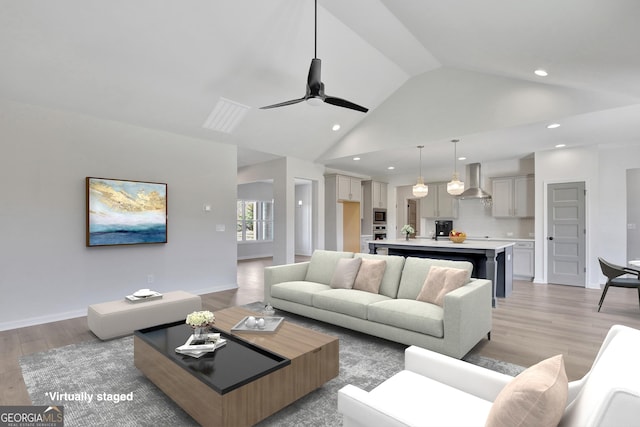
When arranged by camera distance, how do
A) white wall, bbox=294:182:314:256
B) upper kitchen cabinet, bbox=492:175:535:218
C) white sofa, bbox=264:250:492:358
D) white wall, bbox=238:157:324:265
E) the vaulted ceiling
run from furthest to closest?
white wall, bbox=294:182:314:256, upper kitchen cabinet, bbox=492:175:535:218, white wall, bbox=238:157:324:265, the vaulted ceiling, white sofa, bbox=264:250:492:358

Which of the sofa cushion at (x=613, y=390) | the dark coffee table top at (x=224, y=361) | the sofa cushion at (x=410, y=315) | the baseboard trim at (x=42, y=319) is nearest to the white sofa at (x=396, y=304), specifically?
the sofa cushion at (x=410, y=315)

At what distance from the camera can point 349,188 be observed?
8625mm

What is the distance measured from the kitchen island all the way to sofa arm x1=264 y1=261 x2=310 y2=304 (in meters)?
1.67

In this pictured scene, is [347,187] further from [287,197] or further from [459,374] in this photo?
[459,374]

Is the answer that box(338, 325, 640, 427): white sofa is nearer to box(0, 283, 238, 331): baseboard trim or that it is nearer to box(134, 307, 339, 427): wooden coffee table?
box(134, 307, 339, 427): wooden coffee table

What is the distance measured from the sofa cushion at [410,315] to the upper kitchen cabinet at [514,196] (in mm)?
5316

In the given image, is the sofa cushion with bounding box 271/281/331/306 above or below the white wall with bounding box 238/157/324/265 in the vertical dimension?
below

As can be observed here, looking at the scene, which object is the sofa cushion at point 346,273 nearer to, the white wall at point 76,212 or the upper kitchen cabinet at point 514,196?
the white wall at point 76,212

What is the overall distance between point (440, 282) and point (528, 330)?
138cm

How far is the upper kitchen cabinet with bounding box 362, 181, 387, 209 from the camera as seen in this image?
9234 millimetres

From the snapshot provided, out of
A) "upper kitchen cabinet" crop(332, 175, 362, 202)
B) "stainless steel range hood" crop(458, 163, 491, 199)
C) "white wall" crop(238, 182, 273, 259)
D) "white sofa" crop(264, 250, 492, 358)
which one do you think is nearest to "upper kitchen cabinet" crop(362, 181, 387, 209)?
"upper kitchen cabinet" crop(332, 175, 362, 202)

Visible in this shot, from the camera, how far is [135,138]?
4859 mm

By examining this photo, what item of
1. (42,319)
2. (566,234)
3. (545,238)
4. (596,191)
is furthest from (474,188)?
(42,319)

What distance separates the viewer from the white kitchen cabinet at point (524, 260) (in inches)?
264
